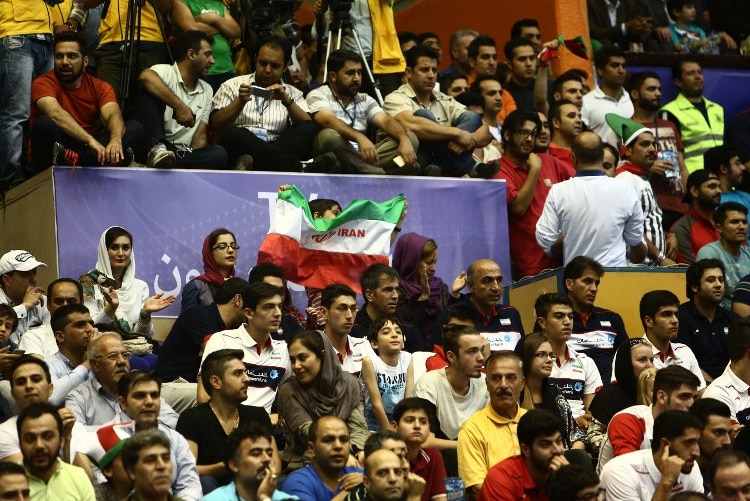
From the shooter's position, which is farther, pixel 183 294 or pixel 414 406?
pixel 183 294

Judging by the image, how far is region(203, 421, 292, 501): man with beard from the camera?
8477 mm

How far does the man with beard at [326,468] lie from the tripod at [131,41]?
4.54 m

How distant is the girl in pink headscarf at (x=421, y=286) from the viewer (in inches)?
466

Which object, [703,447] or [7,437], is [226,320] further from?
[703,447]

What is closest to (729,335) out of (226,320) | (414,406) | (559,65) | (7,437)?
(414,406)

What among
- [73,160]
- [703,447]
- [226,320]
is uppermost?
[73,160]

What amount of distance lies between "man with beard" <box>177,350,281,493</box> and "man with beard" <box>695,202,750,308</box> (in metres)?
4.70

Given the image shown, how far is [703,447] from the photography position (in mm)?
9664

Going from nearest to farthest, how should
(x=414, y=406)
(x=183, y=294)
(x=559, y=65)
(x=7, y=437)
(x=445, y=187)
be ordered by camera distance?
(x=7, y=437)
(x=414, y=406)
(x=183, y=294)
(x=445, y=187)
(x=559, y=65)

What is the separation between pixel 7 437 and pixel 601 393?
12.2 feet

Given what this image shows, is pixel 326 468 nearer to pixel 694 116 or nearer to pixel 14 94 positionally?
pixel 14 94

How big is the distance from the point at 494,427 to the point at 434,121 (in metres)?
4.37

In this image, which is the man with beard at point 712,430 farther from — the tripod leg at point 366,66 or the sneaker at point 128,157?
the tripod leg at point 366,66

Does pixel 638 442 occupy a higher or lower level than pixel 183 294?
lower
